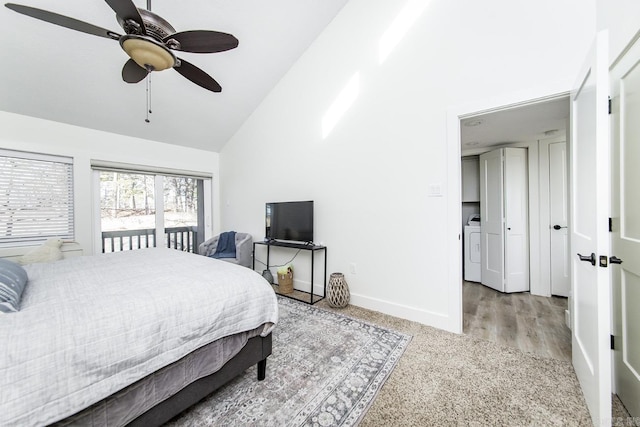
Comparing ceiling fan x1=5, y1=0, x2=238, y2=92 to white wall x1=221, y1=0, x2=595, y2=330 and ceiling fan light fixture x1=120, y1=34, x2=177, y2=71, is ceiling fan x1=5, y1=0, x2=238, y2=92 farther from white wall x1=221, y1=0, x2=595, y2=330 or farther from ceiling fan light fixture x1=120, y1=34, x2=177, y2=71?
white wall x1=221, y1=0, x2=595, y2=330

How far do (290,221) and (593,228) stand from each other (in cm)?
276

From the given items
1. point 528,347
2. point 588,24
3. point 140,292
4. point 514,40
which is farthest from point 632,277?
point 140,292

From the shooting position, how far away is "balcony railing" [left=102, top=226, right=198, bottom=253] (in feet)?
12.7

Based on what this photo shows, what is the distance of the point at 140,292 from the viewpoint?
4.15 feet

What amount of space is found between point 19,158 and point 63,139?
1.55 ft

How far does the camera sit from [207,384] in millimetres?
1369

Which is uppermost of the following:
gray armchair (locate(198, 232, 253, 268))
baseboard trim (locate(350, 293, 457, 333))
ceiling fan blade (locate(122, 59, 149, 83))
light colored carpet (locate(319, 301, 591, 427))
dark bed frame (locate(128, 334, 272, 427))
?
ceiling fan blade (locate(122, 59, 149, 83))

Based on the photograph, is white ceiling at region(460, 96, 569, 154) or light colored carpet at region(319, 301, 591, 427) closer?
light colored carpet at region(319, 301, 591, 427)

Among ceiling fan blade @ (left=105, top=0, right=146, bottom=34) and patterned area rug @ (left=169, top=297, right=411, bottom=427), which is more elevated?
ceiling fan blade @ (left=105, top=0, right=146, bottom=34)

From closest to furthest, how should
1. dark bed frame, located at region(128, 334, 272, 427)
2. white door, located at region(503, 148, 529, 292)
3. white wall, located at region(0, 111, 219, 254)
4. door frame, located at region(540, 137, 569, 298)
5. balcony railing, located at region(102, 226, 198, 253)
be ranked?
dark bed frame, located at region(128, 334, 272, 427)
white wall, located at region(0, 111, 219, 254)
door frame, located at region(540, 137, 569, 298)
white door, located at region(503, 148, 529, 292)
balcony railing, located at region(102, 226, 198, 253)

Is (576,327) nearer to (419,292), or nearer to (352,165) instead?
(419,292)

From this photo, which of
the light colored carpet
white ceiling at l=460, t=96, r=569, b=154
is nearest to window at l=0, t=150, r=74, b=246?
the light colored carpet

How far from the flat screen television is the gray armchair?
0.50 metres

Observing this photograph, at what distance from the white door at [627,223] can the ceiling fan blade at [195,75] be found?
261 centimetres
